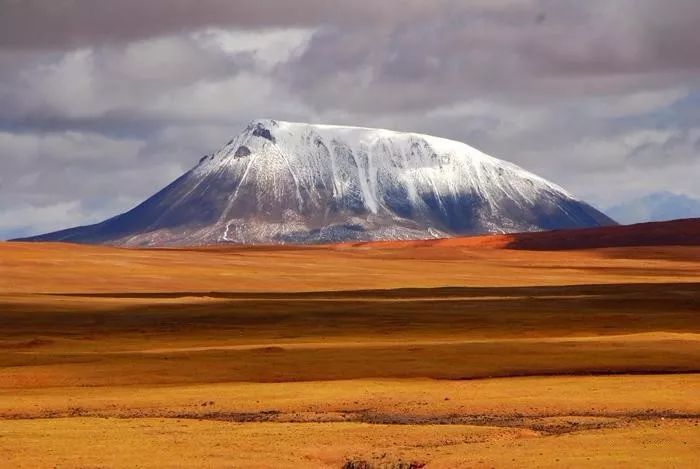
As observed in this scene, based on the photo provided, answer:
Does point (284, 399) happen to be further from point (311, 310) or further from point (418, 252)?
point (418, 252)

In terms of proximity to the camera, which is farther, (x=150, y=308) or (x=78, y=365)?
(x=150, y=308)

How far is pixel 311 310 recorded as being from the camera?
7875 cm

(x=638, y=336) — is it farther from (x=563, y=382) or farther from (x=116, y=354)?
(x=116, y=354)

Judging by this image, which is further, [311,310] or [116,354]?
[311,310]

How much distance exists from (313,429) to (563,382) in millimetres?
13886

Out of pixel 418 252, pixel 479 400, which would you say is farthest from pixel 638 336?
pixel 418 252

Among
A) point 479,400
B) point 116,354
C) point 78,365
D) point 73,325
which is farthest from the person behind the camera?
point 73,325

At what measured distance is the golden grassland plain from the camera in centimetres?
3108

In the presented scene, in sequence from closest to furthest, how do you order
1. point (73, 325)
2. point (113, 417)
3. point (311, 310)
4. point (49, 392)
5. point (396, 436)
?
point (396, 436) → point (113, 417) → point (49, 392) → point (73, 325) → point (311, 310)

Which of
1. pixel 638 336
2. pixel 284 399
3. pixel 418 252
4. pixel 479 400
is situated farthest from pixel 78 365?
pixel 418 252

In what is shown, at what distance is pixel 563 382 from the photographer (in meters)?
45.8

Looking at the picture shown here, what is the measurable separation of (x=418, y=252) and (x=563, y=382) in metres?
136

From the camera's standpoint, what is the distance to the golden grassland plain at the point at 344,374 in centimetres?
3108

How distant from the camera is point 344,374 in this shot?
4928 cm
